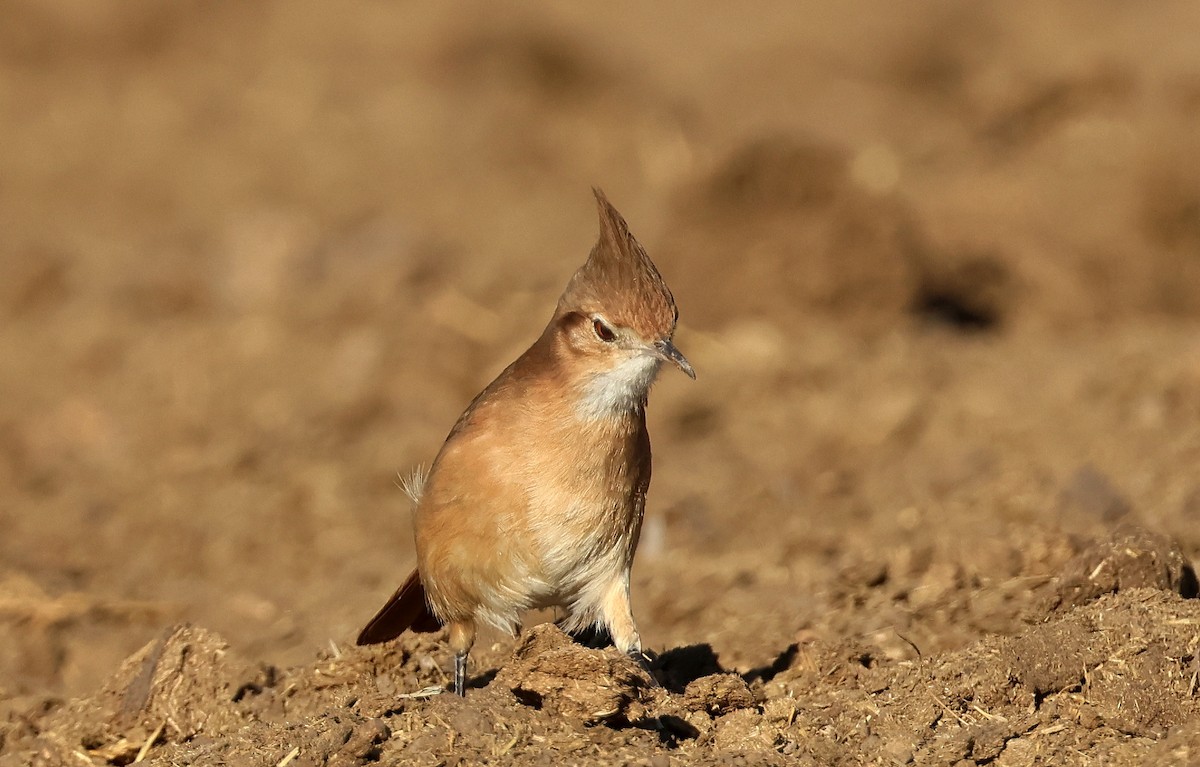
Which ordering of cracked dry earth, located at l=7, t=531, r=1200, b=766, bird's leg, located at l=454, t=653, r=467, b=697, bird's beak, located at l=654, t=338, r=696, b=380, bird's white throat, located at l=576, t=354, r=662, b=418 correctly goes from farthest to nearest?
bird's leg, located at l=454, t=653, r=467, b=697 → bird's white throat, located at l=576, t=354, r=662, b=418 → bird's beak, located at l=654, t=338, r=696, b=380 → cracked dry earth, located at l=7, t=531, r=1200, b=766

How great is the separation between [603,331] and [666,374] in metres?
5.61

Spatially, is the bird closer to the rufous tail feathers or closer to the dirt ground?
the rufous tail feathers

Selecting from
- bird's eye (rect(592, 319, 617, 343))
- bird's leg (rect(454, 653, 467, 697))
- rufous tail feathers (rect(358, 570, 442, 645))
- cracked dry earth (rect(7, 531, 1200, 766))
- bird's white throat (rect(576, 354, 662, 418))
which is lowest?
cracked dry earth (rect(7, 531, 1200, 766))

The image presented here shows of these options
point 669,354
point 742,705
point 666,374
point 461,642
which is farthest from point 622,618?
point 666,374

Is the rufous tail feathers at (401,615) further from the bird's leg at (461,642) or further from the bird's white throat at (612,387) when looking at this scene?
the bird's white throat at (612,387)

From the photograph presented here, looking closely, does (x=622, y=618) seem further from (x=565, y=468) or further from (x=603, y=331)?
(x=603, y=331)

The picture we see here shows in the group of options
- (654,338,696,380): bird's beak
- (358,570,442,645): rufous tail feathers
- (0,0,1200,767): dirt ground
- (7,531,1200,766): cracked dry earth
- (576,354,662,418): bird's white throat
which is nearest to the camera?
(7,531,1200,766): cracked dry earth

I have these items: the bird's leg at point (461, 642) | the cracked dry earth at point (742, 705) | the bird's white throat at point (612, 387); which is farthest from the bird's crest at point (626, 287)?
the bird's leg at point (461, 642)

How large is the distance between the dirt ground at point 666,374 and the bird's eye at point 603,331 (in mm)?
1174

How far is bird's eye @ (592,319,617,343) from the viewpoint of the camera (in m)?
5.58

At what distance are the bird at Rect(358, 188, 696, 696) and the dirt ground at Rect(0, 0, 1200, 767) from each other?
1.71 ft

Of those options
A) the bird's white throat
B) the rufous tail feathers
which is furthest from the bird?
the rufous tail feathers

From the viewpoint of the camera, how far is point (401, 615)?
6.07m

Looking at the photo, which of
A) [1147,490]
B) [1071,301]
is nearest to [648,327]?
[1147,490]
